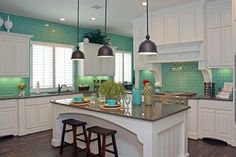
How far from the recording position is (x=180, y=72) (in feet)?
18.1

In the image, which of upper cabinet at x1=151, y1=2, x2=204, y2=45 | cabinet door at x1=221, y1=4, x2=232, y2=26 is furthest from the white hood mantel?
cabinet door at x1=221, y1=4, x2=232, y2=26

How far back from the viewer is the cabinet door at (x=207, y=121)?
455 cm

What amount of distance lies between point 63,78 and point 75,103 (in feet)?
9.80

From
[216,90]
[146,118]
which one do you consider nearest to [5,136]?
[146,118]

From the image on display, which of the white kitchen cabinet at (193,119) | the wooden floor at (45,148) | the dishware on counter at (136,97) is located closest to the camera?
the dishware on counter at (136,97)

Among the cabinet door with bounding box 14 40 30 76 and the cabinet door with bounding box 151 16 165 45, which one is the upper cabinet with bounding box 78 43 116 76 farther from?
the cabinet door with bounding box 151 16 165 45

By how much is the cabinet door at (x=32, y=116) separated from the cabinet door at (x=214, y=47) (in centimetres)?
428

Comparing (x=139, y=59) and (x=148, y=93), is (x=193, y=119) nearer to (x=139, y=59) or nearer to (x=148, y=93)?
(x=148, y=93)

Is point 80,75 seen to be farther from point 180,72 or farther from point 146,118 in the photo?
point 146,118

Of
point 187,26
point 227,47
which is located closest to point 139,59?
point 187,26

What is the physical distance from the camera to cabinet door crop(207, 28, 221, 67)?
4629 mm

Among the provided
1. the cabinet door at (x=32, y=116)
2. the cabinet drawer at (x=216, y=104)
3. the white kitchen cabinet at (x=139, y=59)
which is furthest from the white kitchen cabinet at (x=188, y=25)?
the cabinet door at (x=32, y=116)

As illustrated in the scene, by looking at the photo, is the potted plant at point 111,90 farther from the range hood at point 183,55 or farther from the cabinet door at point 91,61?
the cabinet door at point 91,61

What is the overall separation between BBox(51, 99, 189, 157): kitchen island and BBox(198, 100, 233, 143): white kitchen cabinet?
1393mm
